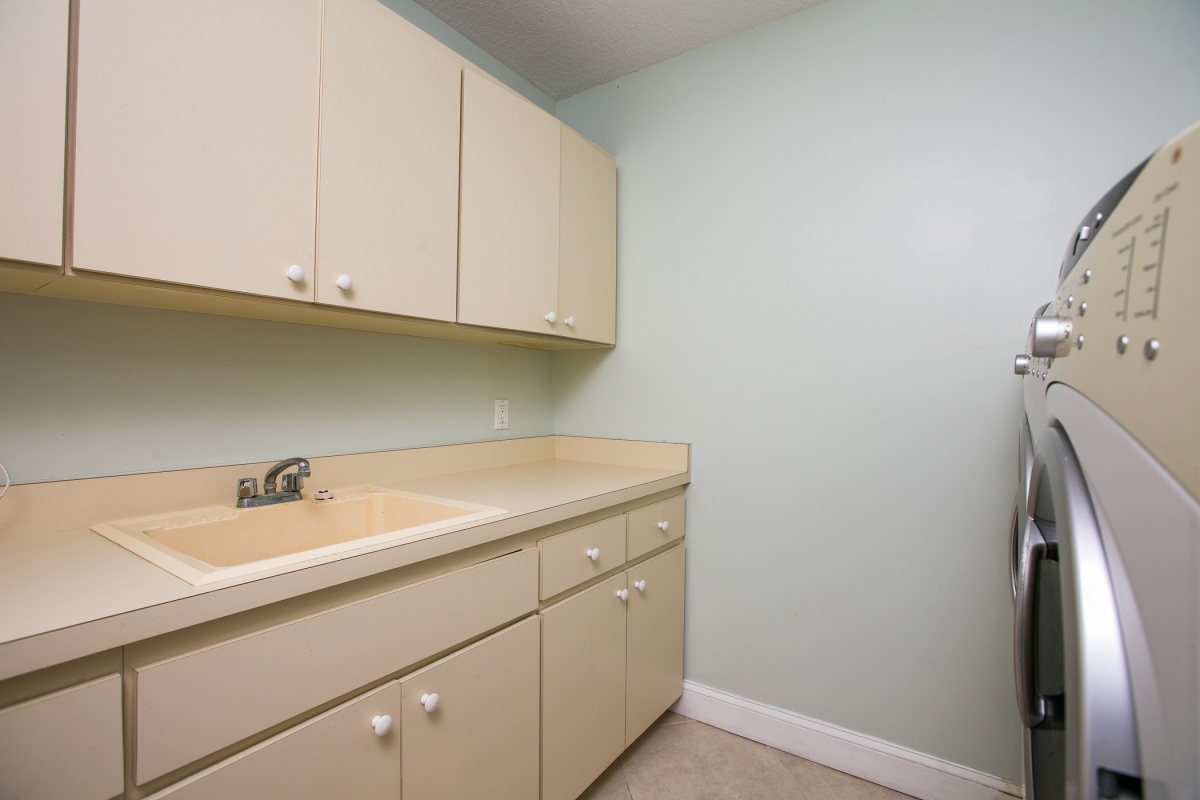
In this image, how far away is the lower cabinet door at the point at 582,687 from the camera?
1.31 metres

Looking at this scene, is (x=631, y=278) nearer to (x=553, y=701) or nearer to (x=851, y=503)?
(x=851, y=503)

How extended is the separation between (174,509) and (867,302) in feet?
6.24

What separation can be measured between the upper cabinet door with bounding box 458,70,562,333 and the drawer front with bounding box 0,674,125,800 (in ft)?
3.36

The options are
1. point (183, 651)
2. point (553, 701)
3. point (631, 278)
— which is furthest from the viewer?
point (631, 278)

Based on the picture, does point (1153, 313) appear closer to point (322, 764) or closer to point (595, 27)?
point (322, 764)

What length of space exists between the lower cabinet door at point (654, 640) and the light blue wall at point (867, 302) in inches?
3.8

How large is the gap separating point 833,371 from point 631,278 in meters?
0.82

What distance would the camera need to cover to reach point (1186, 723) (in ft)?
0.74

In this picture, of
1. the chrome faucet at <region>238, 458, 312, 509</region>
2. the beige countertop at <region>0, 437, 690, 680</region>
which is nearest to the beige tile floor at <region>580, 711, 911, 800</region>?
the beige countertop at <region>0, 437, 690, 680</region>

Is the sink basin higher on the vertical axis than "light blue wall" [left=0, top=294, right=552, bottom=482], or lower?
lower

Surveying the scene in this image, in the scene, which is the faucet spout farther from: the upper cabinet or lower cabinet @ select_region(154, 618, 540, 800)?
lower cabinet @ select_region(154, 618, 540, 800)

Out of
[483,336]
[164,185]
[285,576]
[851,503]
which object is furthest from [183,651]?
[851,503]

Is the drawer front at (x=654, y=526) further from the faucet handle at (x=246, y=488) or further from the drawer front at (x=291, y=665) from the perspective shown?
the faucet handle at (x=246, y=488)

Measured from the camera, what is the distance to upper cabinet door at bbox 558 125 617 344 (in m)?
1.81
